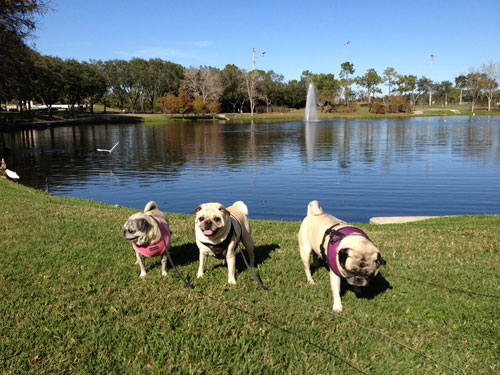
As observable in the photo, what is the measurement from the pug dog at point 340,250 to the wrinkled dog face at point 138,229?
223 cm

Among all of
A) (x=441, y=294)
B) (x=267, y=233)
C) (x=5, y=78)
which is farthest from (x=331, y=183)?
(x=5, y=78)

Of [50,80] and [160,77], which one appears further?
[160,77]

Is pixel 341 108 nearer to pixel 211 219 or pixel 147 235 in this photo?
pixel 147 235

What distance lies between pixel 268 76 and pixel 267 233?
129 meters

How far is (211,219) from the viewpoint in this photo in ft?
16.4

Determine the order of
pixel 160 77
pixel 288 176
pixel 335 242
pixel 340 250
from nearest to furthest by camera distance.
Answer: pixel 340 250
pixel 335 242
pixel 288 176
pixel 160 77

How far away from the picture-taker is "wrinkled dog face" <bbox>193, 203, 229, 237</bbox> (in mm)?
4988

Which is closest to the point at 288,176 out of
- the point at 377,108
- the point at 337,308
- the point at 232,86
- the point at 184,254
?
the point at 184,254

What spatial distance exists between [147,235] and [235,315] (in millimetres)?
1750

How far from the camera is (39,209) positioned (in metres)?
10.4

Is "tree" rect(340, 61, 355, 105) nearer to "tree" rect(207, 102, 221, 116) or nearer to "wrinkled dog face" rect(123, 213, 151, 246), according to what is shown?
"tree" rect(207, 102, 221, 116)

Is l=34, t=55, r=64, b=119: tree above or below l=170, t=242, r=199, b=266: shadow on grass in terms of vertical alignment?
above

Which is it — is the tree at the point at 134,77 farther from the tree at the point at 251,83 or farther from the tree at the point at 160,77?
the tree at the point at 251,83

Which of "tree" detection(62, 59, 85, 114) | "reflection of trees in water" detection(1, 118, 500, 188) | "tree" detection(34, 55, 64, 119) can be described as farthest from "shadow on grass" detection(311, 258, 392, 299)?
"tree" detection(62, 59, 85, 114)
